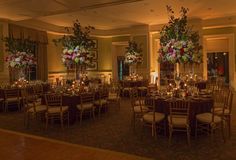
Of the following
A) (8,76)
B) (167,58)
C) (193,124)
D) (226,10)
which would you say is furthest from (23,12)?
(226,10)

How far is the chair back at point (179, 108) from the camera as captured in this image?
16.0 feet

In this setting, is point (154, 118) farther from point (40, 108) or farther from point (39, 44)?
point (39, 44)

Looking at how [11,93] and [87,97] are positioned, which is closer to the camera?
[87,97]

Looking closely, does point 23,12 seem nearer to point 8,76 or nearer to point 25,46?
point 25,46

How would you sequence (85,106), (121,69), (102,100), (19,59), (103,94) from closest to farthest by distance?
(85,106), (102,100), (103,94), (19,59), (121,69)

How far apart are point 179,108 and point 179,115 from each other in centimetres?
15

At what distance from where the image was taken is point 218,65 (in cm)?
1411

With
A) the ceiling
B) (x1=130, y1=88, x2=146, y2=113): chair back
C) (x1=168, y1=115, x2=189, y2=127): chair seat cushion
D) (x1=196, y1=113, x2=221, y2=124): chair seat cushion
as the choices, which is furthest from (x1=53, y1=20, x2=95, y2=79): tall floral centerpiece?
(x1=196, y1=113, x2=221, y2=124): chair seat cushion

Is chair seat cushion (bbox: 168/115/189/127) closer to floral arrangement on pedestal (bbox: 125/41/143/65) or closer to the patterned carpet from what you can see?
the patterned carpet

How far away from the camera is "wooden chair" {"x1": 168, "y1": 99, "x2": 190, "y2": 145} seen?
15.8 ft

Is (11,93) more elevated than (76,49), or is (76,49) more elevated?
(76,49)

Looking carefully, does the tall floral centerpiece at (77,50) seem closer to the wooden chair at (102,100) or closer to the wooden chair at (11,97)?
the wooden chair at (102,100)

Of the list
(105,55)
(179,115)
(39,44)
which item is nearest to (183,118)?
(179,115)

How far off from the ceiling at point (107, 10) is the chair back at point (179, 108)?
13.6ft
